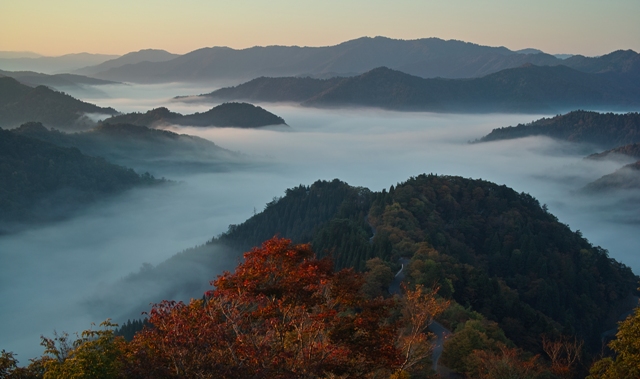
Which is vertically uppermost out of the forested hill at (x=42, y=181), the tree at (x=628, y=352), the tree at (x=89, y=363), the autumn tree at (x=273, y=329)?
the autumn tree at (x=273, y=329)

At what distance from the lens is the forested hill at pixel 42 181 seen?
162 m

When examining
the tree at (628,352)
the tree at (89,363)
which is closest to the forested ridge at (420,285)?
the tree at (89,363)

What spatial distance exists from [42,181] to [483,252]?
143 meters

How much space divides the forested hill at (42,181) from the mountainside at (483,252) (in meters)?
73.0

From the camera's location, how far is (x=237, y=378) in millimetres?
13938

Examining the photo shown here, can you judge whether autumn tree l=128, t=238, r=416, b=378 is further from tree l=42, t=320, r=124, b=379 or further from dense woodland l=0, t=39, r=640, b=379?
tree l=42, t=320, r=124, b=379

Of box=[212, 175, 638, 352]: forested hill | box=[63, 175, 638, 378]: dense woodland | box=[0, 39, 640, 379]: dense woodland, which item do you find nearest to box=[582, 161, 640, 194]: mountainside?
box=[0, 39, 640, 379]: dense woodland

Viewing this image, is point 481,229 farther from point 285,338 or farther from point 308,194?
point 285,338

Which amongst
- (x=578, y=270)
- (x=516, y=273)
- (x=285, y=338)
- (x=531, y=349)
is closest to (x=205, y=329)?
(x=285, y=338)

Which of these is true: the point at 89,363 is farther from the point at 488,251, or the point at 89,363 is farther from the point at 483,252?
the point at 488,251

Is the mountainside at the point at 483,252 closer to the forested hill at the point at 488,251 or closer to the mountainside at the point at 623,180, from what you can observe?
the forested hill at the point at 488,251

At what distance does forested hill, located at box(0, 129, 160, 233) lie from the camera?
162m

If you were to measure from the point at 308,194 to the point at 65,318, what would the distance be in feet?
175

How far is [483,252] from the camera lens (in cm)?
8269
